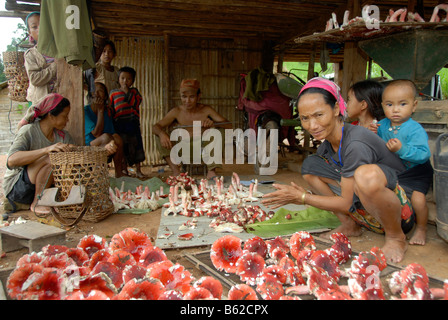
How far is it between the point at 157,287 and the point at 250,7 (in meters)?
5.42

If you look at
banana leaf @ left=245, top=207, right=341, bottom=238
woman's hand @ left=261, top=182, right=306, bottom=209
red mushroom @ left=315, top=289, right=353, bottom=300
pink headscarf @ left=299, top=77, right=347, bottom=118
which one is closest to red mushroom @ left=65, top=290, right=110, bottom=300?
red mushroom @ left=315, top=289, right=353, bottom=300

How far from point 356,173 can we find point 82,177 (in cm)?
251

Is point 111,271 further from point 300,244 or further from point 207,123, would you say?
point 207,123

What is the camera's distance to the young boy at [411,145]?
2426 mm

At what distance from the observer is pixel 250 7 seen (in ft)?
18.9

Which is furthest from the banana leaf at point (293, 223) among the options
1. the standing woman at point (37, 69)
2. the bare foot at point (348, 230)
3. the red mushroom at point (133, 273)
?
the standing woman at point (37, 69)

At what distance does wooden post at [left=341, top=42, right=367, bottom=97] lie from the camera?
192 inches

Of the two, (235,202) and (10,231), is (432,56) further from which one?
(10,231)

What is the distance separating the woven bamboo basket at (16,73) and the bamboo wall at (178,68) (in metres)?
3.24

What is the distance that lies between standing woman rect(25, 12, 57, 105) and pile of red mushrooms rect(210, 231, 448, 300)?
11.3 ft

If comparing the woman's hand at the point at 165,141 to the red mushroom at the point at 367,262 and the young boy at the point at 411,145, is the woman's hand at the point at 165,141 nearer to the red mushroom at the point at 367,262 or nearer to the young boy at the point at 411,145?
the young boy at the point at 411,145

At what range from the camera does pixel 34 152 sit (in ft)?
10.9

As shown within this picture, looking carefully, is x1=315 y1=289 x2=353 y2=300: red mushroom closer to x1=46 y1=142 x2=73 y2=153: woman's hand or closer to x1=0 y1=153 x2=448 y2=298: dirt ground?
x1=0 y1=153 x2=448 y2=298: dirt ground
